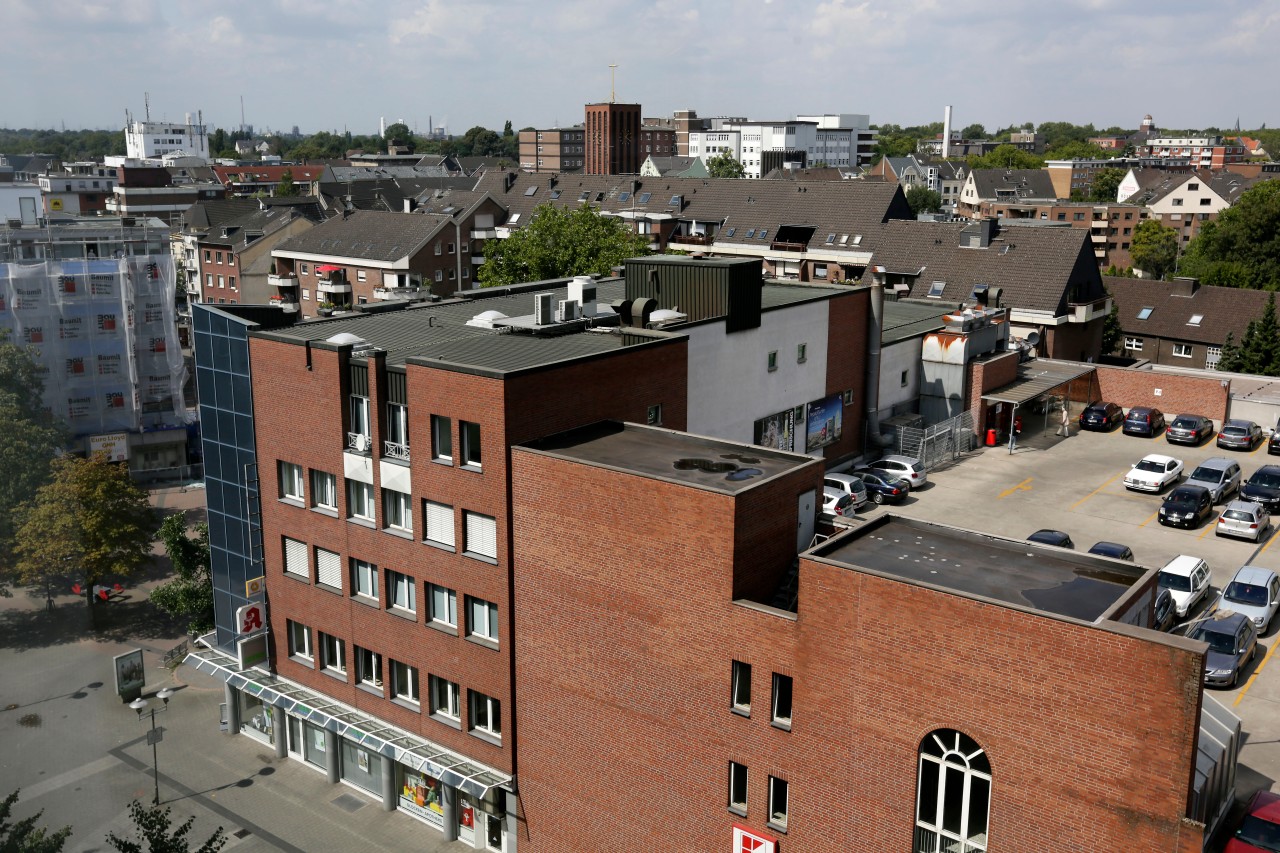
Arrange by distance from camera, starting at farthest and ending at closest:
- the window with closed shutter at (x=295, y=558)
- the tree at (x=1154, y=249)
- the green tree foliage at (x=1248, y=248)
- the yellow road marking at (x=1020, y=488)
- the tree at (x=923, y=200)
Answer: the tree at (x=923, y=200) < the tree at (x=1154, y=249) < the green tree foliage at (x=1248, y=248) < the yellow road marking at (x=1020, y=488) < the window with closed shutter at (x=295, y=558)

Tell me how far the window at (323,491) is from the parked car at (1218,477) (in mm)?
27953

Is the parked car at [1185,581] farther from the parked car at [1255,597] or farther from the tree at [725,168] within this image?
the tree at [725,168]

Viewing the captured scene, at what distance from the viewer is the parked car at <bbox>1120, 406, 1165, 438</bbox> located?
4422 centimetres

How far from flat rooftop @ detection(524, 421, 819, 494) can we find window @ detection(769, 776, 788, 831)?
4.89m

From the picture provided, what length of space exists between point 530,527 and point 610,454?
2.07m

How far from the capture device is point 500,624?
21438mm

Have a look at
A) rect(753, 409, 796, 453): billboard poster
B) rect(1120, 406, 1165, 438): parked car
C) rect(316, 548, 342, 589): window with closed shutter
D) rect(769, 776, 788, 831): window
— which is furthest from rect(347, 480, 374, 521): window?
rect(1120, 406, 1165, 438): parked car

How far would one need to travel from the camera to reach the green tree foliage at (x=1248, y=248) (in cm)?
7756

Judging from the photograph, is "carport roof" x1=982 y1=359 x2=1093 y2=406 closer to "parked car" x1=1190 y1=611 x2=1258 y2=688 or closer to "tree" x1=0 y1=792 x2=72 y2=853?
"parked car" x1=1190 y1=611 x2=1258 y2=688

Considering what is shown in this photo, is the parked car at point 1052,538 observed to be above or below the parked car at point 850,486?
below

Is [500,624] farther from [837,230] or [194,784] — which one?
[837,230]

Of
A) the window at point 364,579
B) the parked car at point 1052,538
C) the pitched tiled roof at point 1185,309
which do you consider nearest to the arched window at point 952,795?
the window at point 364,579

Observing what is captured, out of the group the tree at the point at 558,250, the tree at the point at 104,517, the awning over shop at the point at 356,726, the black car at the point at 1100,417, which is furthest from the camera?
the tree at the point at 558,250

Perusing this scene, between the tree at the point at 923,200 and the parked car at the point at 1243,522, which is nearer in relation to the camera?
the parked car at the point at 1243,522
